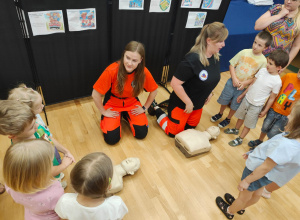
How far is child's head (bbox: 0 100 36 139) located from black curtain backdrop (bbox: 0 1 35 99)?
3.74ft

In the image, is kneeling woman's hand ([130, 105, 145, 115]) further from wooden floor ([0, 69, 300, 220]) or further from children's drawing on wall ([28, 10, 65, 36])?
children's drawing on wall ([28, 10, 65, 36])

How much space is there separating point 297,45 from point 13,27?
3.04 metres

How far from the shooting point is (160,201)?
1.79 metres

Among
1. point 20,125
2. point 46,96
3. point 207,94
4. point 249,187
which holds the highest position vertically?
point 20,125

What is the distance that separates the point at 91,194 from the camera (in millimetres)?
964

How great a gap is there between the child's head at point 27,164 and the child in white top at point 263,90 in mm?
1940

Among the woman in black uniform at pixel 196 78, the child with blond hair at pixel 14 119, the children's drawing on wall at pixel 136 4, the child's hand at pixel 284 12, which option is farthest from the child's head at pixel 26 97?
the child's hand at pixel 284 12

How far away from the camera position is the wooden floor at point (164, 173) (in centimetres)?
175

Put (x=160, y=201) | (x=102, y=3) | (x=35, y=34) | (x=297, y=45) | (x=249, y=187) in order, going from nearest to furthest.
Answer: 1. (x=249, y=187)
2. (x=160, y=201)
3. (x=35, y=34)
4. (x=102, y=3)
5. (x=297, y=45)

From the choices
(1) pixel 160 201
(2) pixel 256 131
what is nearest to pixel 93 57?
(1) pixel 160 201

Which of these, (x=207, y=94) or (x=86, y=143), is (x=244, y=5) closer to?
(x=207, y=94)

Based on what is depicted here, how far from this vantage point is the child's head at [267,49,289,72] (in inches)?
71.6

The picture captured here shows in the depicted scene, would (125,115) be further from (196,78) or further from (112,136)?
(196,78)

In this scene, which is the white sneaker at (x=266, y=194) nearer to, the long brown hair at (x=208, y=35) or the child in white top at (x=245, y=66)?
the child in white top at (x=245, y=66)
